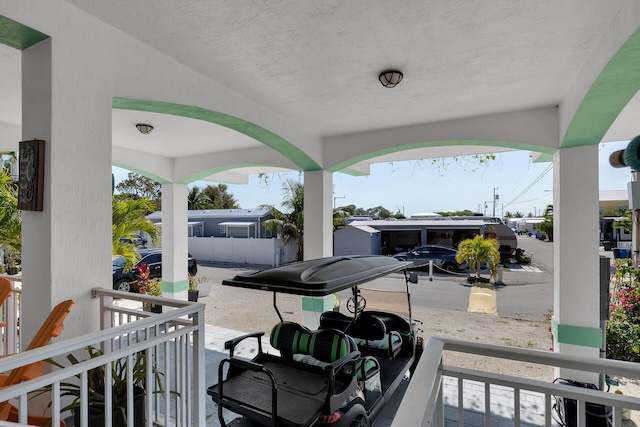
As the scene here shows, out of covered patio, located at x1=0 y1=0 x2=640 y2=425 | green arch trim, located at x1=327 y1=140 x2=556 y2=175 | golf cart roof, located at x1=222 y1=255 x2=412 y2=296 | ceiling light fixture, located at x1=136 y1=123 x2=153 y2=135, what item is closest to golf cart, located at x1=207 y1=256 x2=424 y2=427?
golf cart roof, located at x1=222 y1=255 x2=412 y2=296

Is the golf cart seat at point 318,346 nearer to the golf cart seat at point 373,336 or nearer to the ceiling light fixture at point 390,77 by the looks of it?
the golf cart seat at point 373,336

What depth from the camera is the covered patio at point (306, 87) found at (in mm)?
2260

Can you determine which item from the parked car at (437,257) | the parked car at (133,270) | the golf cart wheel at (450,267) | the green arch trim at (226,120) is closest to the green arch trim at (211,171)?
the green arch trim at (226,120)

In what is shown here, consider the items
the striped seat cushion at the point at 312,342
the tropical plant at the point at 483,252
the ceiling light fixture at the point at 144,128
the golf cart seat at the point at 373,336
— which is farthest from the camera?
the tropical plant at the point at 483,252

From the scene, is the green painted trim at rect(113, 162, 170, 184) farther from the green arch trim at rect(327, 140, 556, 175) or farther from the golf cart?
the golf cart

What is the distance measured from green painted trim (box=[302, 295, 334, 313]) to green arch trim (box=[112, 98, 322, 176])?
2261 mm

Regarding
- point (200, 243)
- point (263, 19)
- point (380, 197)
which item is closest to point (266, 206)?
point (200, 243)

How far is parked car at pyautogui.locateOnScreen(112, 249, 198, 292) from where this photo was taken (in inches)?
392

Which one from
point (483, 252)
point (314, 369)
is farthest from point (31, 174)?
point (483, 252)

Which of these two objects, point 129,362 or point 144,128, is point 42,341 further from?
point 144,128

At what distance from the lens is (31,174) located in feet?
7.36

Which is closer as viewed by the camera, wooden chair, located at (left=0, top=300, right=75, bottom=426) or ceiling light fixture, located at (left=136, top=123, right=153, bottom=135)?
wooden chair, located at (left=0, top=300, right=75, bottom=426)

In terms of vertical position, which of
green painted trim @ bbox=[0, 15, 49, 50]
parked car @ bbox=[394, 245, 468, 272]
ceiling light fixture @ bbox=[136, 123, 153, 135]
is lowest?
parked car @ bbox=[394, 245, 468, 272]

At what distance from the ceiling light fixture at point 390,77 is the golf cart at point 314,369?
73.2 inches
